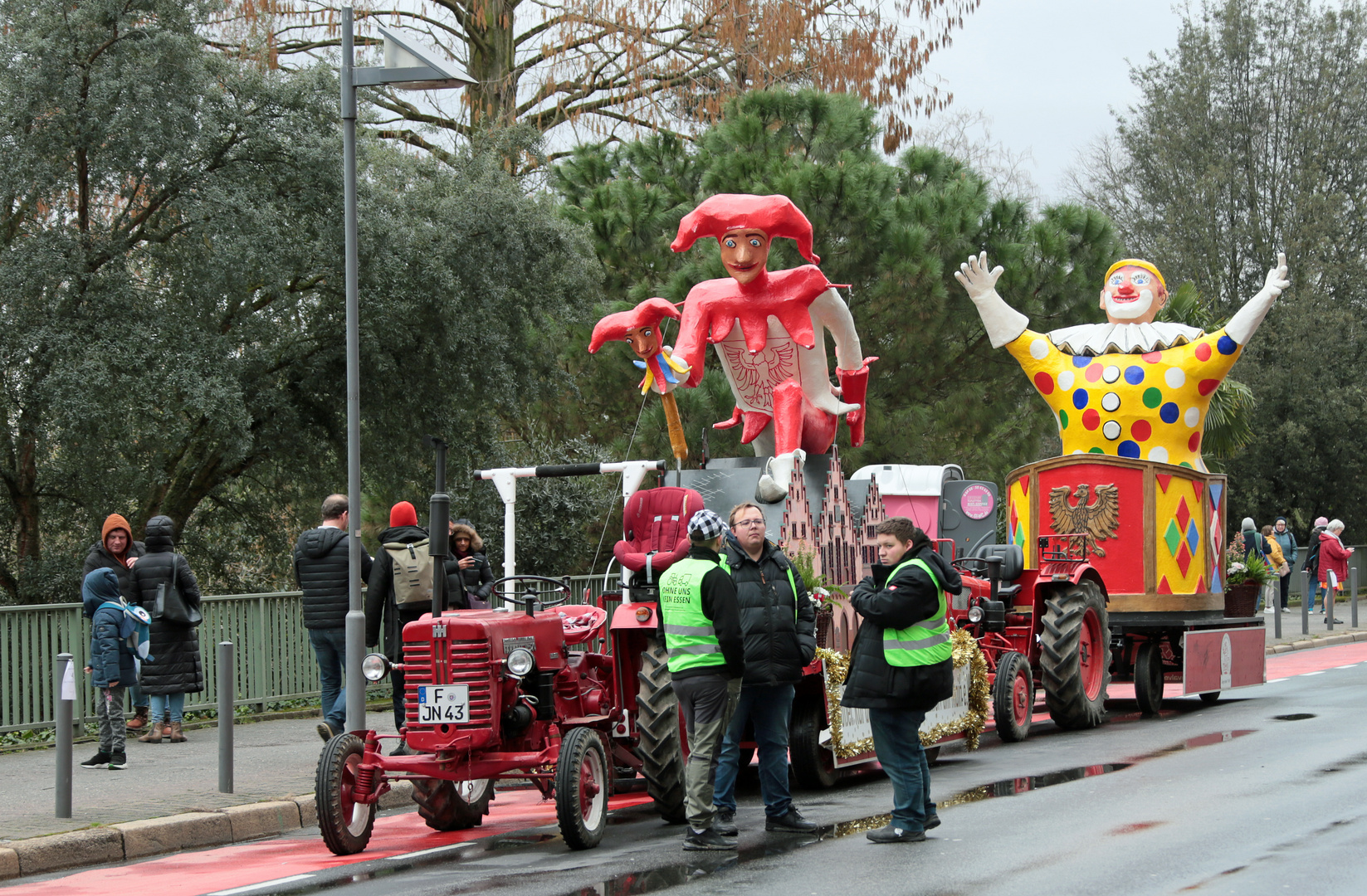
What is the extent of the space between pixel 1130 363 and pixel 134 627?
1067 centimetres

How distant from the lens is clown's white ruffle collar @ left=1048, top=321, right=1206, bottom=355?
54.9ft

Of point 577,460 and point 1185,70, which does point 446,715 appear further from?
point 1185,70

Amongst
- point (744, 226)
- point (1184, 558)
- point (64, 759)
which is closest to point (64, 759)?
point (64, 759)

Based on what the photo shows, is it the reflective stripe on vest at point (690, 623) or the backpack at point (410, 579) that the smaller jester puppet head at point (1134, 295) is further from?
the reflective stripe on vest at point (690, 623)

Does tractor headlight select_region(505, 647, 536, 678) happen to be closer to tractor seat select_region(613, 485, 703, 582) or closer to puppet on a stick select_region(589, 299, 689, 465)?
tractor seat select_region(613, 485, 703, 582)

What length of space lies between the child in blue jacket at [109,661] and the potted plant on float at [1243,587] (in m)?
11.5

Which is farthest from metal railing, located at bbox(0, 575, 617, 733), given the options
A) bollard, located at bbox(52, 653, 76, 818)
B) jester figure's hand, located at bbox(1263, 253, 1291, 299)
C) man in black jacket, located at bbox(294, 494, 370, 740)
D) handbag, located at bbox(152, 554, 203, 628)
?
jester figure's hand, located at bbox(1263, 253, 1291, 299)

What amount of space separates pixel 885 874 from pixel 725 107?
16194 mm

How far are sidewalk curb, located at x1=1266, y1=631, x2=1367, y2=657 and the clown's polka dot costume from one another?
9101 mm

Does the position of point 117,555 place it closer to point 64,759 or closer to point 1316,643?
point 64,759

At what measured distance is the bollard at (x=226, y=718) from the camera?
10359 mm

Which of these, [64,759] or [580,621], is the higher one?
[580,621]

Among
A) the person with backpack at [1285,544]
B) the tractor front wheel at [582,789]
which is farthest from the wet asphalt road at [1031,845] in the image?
the person with backpack at [1285,544]

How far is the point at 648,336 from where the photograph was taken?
12.8m
